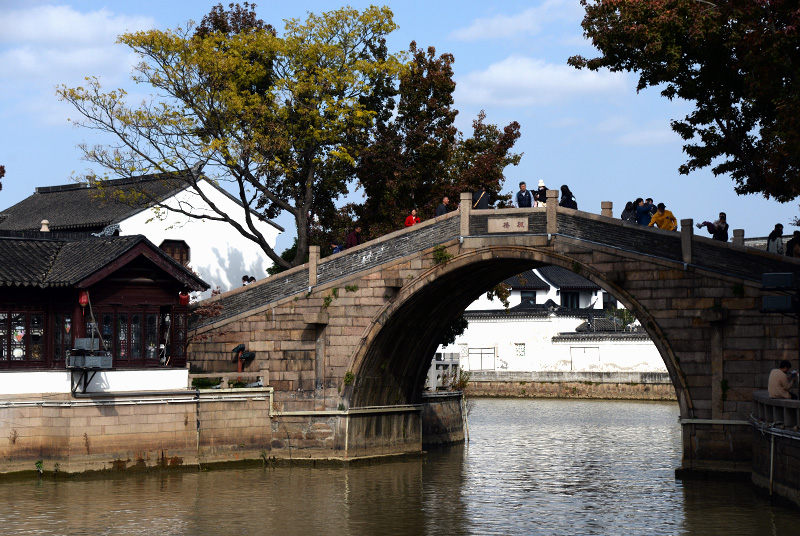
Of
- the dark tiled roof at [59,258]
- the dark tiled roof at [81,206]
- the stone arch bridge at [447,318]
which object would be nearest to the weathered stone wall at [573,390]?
the dark tiled roof at [81,206]

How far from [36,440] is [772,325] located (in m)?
17.7

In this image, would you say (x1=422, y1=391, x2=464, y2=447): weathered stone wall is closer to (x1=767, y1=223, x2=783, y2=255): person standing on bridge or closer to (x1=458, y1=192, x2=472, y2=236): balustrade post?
(x1=458, y1=192, x2=472, y2=236): balustrade post

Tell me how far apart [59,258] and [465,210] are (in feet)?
35.6

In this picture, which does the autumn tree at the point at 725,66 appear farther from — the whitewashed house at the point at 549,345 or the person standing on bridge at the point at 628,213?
the whitewashed house at the point at 549,345

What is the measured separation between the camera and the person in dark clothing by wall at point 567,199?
3058 centimetres

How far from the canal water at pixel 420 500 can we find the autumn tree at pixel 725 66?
7679 millimetres

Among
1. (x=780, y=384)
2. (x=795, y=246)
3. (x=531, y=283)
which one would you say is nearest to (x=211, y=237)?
(x=795, y=246)

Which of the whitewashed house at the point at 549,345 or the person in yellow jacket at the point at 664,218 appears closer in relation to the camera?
the person in yellow jacket at the point at 664,218

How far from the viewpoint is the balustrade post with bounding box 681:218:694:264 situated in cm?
2722

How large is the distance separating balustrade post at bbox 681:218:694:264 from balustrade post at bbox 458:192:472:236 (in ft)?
19.0

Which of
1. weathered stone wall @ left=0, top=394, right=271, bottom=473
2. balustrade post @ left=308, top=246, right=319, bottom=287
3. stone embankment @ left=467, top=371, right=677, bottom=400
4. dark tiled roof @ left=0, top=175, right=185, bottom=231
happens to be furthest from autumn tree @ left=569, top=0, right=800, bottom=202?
stone embankment @ left=467, top=371, right=677, bottom=400

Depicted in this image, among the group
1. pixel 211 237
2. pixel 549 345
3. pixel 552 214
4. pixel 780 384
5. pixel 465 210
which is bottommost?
pixel 780 384

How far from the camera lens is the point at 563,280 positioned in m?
75.9

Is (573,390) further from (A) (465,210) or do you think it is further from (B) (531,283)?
(A) (465,210)
